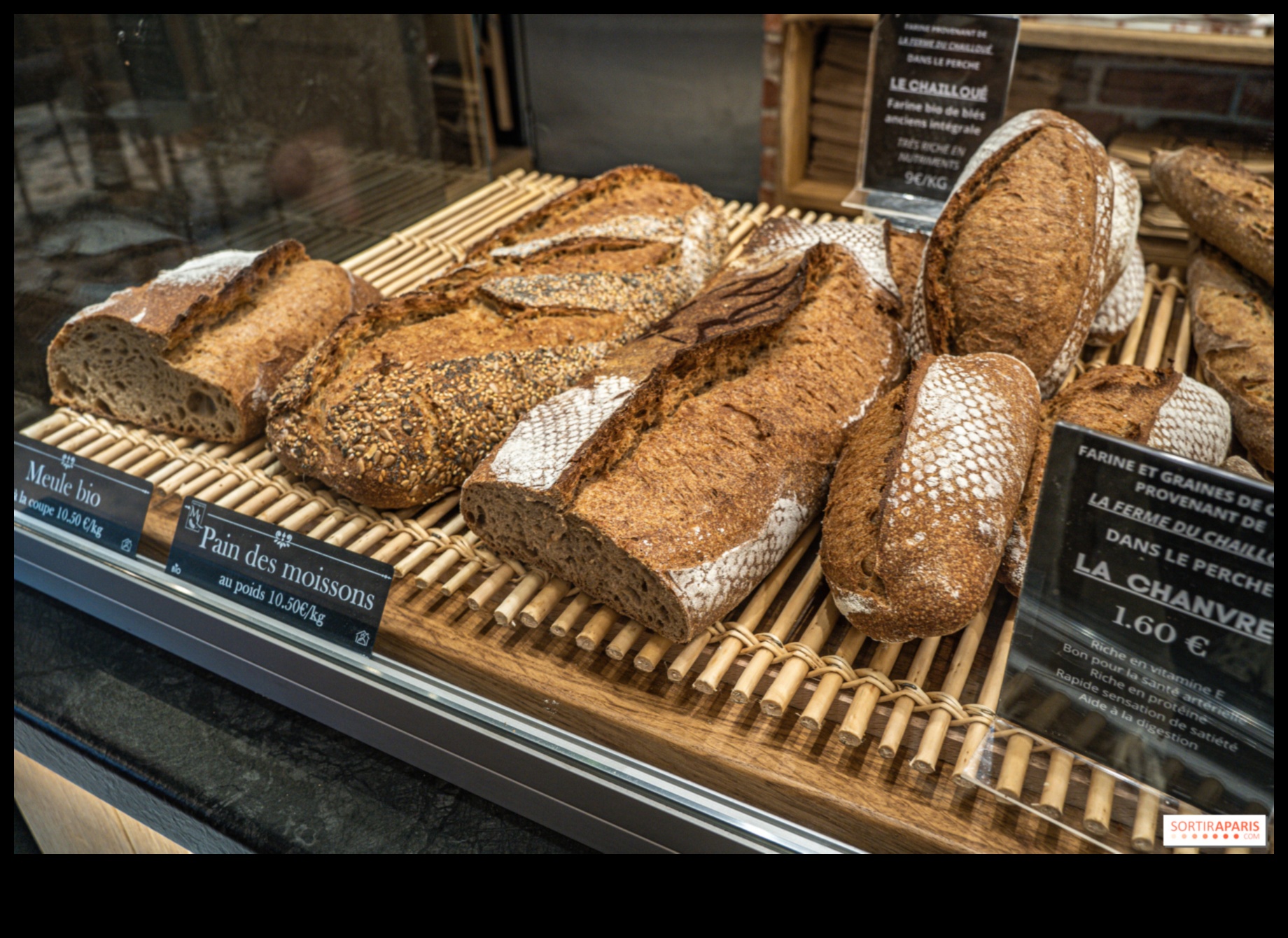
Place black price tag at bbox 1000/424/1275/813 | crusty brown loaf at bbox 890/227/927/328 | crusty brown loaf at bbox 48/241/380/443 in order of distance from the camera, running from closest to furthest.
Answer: black price tag at bbox 1000/424/1275/813
crusty brown loaf at bbox 48/241/380/443
crusty brown loaf at bbox 890/227/927/328

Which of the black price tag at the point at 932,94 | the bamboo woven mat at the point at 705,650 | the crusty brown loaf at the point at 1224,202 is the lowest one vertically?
the bamboo woven mat at the point at 705,650

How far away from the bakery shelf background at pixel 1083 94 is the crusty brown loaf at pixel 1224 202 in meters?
0.36

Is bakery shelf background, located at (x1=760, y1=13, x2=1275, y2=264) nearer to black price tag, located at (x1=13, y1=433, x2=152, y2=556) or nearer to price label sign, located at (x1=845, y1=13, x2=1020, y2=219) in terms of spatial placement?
price label sign, located at (x1=845, y1=13, x2=1020, y2=219)

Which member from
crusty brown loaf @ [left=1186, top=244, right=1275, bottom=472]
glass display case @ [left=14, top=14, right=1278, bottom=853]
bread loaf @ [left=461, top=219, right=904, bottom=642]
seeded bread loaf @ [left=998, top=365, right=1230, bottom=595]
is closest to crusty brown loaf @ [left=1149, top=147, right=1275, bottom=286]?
crusty brown loaf @ [left=1186, top=244, right=1275, bottom=472]

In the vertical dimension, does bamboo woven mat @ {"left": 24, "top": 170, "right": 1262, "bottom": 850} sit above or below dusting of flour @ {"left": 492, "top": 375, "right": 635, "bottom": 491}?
below

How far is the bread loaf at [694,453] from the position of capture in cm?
128

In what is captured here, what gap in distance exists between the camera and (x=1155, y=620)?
908 mm

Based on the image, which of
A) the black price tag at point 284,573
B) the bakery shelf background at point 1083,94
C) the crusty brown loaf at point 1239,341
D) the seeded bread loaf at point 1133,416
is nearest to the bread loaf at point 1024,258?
the seeded bread loaf at point 1133,416

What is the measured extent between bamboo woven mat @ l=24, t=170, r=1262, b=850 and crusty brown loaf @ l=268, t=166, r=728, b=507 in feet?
0.33

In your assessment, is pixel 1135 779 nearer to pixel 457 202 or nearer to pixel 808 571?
pixel 808 571

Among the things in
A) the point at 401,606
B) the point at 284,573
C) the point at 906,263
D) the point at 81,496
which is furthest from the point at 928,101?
the point at 81,496

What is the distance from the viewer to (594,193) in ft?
7.38

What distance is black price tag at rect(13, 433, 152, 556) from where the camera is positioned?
→ 5.03 ft

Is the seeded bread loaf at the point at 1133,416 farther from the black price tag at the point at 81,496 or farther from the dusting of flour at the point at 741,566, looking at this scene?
the black price tag at the point at 81,496
